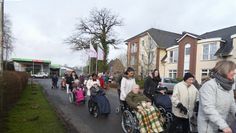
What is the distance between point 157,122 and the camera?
21.9 ft

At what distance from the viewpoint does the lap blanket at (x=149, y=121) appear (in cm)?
659

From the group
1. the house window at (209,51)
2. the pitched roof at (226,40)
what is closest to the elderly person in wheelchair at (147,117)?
the pitched roof at (226,40)

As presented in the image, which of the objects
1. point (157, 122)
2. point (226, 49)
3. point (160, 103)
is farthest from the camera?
point (226, 49)

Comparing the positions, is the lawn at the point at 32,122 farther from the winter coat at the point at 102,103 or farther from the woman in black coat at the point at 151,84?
the woman in black coat at the point at 151,84

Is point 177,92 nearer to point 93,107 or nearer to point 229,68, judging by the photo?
point 229,68

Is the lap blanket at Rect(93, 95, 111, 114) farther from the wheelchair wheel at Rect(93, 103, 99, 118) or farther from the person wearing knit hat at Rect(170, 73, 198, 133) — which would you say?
the person wearing knit hat at Rect(170, 73, 198, 133)

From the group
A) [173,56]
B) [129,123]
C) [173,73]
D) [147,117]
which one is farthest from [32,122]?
[173,73]

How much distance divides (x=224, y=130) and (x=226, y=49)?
3290cm

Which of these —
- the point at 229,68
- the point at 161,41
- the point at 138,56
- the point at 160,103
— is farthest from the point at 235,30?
the point at 229,68

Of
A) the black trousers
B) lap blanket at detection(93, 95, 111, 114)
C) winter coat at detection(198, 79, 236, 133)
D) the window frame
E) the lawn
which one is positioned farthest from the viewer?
the window frame

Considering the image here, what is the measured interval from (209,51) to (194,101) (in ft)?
106

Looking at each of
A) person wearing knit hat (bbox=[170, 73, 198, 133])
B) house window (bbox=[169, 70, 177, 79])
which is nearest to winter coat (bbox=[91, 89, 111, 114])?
person wearing knit hat (bbox=[170, 73, 198, 133])

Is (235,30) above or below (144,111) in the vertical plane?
above

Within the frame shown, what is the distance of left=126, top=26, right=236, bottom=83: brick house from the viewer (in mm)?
35312
